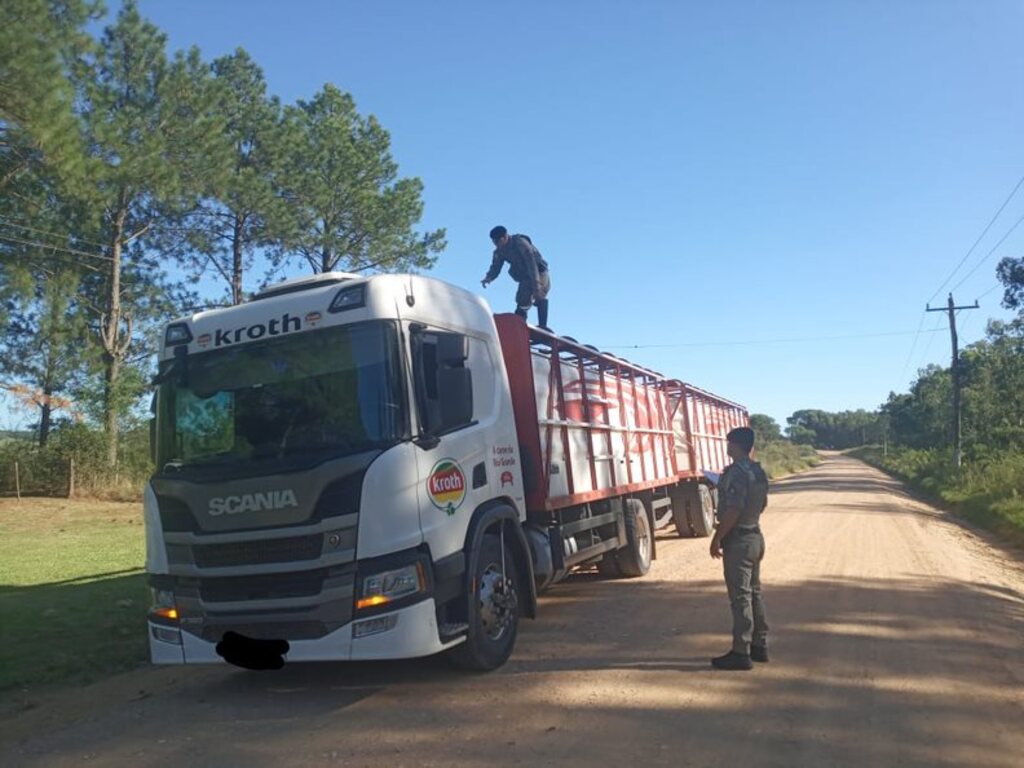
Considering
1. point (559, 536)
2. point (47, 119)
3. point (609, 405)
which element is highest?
point (47, 119)

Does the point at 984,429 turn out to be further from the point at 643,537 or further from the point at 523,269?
the point at 523,269

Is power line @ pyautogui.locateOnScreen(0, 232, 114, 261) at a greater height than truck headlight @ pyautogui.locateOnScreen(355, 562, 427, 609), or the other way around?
power line @ pyautogui.locateOnScreen(0, 232, 114, 261)

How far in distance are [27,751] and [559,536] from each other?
4539mm

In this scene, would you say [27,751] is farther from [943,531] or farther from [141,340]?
[141,340]

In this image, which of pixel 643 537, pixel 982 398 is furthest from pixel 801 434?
pixel 643 537

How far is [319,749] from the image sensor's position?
4.86 m

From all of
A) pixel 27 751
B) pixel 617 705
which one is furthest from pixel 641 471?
pixel 27 751

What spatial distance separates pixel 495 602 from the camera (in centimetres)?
641

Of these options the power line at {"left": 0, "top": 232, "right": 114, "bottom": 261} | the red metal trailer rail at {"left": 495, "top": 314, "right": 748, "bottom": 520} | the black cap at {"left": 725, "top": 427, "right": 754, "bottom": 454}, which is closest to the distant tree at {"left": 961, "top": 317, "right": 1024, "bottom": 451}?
the red metal trailer rail at {"left": 495, "top": 314, "right": 748, "bottom": 520}

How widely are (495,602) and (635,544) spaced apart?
453cm

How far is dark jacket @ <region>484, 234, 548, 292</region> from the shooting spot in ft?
33.0

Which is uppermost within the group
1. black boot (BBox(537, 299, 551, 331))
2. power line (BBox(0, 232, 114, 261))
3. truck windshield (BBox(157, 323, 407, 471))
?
power line (BBox(0, 232, 114, 261))

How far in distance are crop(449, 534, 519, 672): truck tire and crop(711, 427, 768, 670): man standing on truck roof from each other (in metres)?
1.63

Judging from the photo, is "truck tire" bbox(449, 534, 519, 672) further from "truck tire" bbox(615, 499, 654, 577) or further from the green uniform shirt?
"truck tire" bbox(615, 499, 654, 577)
